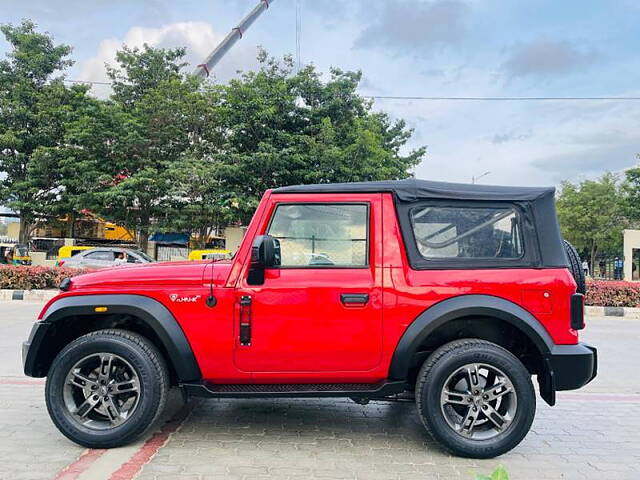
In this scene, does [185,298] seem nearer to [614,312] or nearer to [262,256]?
[262,256]

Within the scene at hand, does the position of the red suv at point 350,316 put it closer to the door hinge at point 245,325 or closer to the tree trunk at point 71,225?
the door hinge at point 245,325

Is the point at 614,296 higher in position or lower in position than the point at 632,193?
lower

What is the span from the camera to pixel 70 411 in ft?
11.7

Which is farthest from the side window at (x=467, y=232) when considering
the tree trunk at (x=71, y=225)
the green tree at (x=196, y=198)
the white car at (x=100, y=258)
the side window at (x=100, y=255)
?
the tree trunk at (x=71, y=225)

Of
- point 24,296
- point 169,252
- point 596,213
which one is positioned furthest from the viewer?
point 596,213

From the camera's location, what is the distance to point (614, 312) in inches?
502

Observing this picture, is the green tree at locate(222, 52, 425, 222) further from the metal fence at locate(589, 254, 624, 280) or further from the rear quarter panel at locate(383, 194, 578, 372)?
the metal fence at locate(589, 254, 624, 280)

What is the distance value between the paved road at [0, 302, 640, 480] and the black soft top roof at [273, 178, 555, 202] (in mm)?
1861

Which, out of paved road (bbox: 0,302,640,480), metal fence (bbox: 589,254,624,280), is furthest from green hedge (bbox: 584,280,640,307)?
metal fence (bbox: 589,254,624,280)

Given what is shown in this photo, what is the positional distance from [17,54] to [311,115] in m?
14.9

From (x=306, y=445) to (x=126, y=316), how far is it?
166 cm

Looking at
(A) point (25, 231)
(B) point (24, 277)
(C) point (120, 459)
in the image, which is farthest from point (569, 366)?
(A) point (25, 231)

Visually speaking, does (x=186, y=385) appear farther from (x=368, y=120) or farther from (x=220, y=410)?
(x=368, y=120)

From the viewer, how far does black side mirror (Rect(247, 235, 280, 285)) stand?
3.38m
